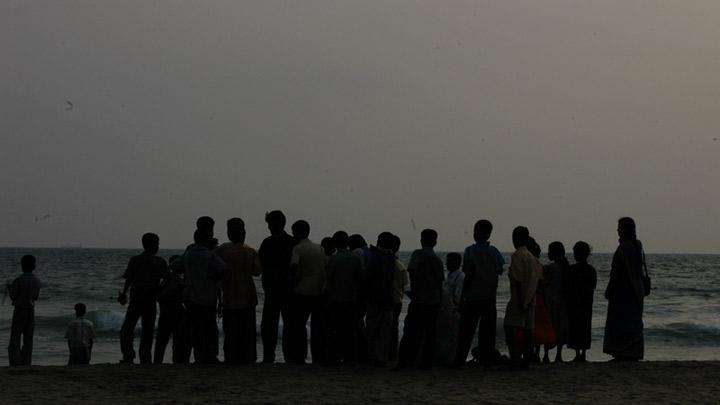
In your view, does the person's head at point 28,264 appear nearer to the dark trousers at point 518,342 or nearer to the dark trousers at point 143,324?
the dark trousers at point 143,324

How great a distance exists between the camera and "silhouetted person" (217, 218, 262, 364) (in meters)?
11.4

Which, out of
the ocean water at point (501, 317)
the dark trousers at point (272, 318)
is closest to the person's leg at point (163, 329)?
the dark trousers at point (272, 318)

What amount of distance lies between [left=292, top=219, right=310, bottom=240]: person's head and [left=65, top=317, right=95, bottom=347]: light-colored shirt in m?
3.74

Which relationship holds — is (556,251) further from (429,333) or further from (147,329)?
(147,329)

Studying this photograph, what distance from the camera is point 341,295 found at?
1141 centimetres

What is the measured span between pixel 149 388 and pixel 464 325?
343cm

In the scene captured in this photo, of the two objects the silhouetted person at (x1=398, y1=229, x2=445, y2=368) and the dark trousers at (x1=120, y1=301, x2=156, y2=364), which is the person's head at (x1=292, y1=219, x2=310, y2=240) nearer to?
the silhouetted person at (x1=398, y1=229, x2=445, y2=368)

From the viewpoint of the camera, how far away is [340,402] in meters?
9.02

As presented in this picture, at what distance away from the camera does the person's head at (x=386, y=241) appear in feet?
37.3

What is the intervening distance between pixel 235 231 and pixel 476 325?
2.81 metres

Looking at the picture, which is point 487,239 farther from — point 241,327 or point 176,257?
point 176,257

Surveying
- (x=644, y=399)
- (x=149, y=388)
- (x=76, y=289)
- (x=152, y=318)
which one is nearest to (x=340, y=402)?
(x=149, y=388)

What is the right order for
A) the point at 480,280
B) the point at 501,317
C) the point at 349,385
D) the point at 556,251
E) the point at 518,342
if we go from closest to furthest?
the point at 349,385
the point at 480,280
the point at 518,342
the point at 556,251
the point at 501,317

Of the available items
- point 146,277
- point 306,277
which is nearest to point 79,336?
point 146,277
